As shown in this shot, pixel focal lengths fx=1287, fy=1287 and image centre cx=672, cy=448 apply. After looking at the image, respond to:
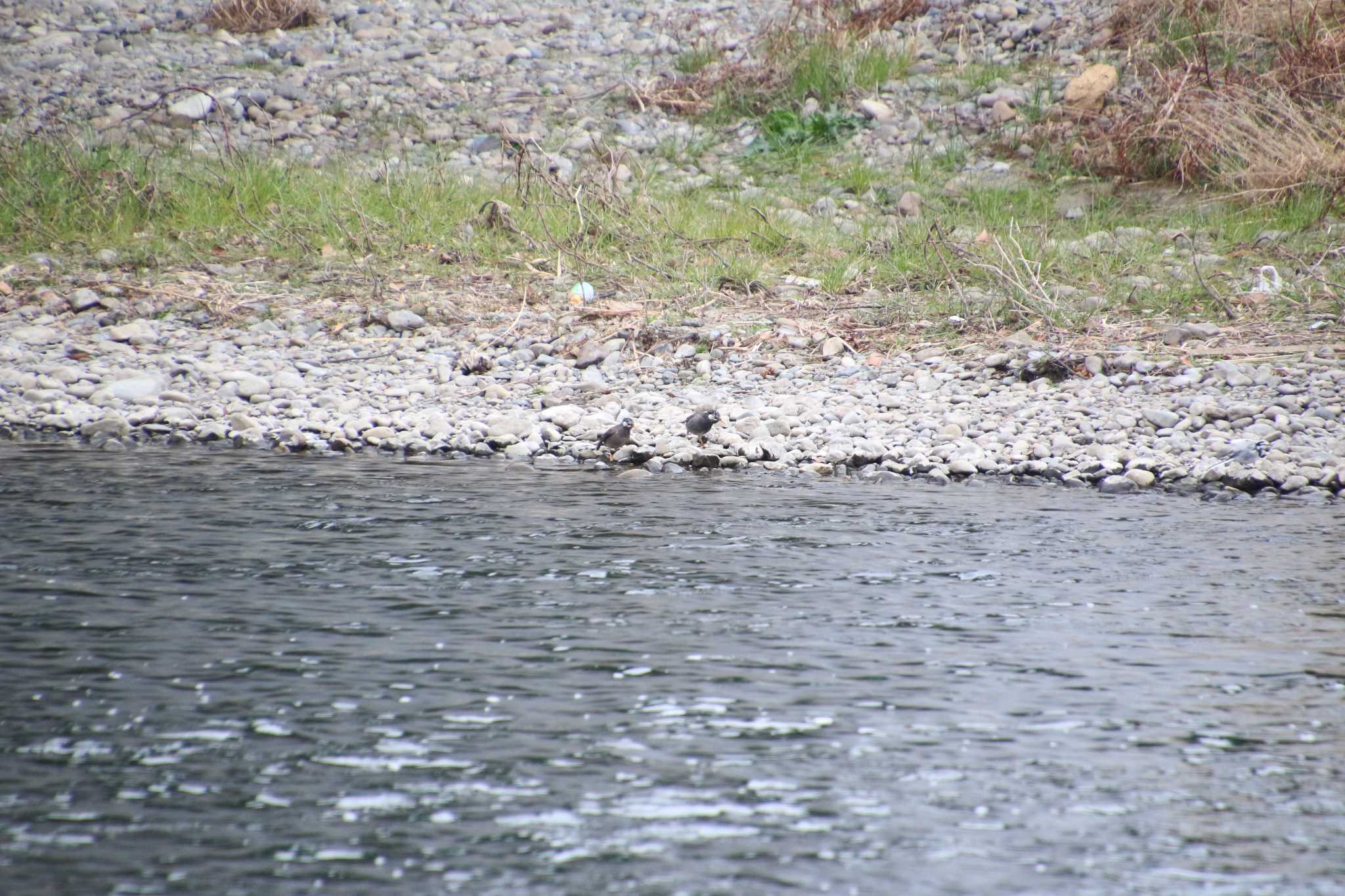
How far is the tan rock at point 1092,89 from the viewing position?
1059cm

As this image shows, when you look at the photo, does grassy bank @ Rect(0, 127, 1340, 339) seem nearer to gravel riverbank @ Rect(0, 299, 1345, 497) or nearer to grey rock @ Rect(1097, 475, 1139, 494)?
gravel riverbank @ Rect(0, 299, 1345, 497)

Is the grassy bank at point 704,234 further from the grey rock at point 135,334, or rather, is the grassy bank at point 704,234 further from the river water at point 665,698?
the river water at point 665,698

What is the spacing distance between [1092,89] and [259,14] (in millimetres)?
8683

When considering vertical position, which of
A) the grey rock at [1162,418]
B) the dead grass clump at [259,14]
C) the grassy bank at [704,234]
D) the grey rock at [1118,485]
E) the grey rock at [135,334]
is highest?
the dead grass clump at [259,14]

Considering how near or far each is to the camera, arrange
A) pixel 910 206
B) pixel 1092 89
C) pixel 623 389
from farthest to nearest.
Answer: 1. pixel 1092 89
2. pixel 910 206
3. pixel 623 389

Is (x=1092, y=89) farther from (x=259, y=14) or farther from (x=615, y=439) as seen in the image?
(x=259, y=14)

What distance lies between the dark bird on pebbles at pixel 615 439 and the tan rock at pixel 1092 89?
629cm

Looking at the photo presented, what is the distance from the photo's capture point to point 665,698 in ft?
10.2

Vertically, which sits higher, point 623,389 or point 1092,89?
point 1092,89

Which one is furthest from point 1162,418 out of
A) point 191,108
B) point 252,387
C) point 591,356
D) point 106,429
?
point 191,108

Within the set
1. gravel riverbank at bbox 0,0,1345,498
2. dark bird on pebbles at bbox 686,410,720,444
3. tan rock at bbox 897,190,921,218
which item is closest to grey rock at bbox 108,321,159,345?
gravel riverbank at bbox 0,0,1345,498

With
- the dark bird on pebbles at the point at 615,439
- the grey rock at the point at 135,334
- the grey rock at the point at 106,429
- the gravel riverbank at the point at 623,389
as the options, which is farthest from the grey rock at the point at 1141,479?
the grey rock at the point at 135,334

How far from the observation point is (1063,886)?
7.48ft

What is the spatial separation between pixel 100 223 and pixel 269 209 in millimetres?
1154
